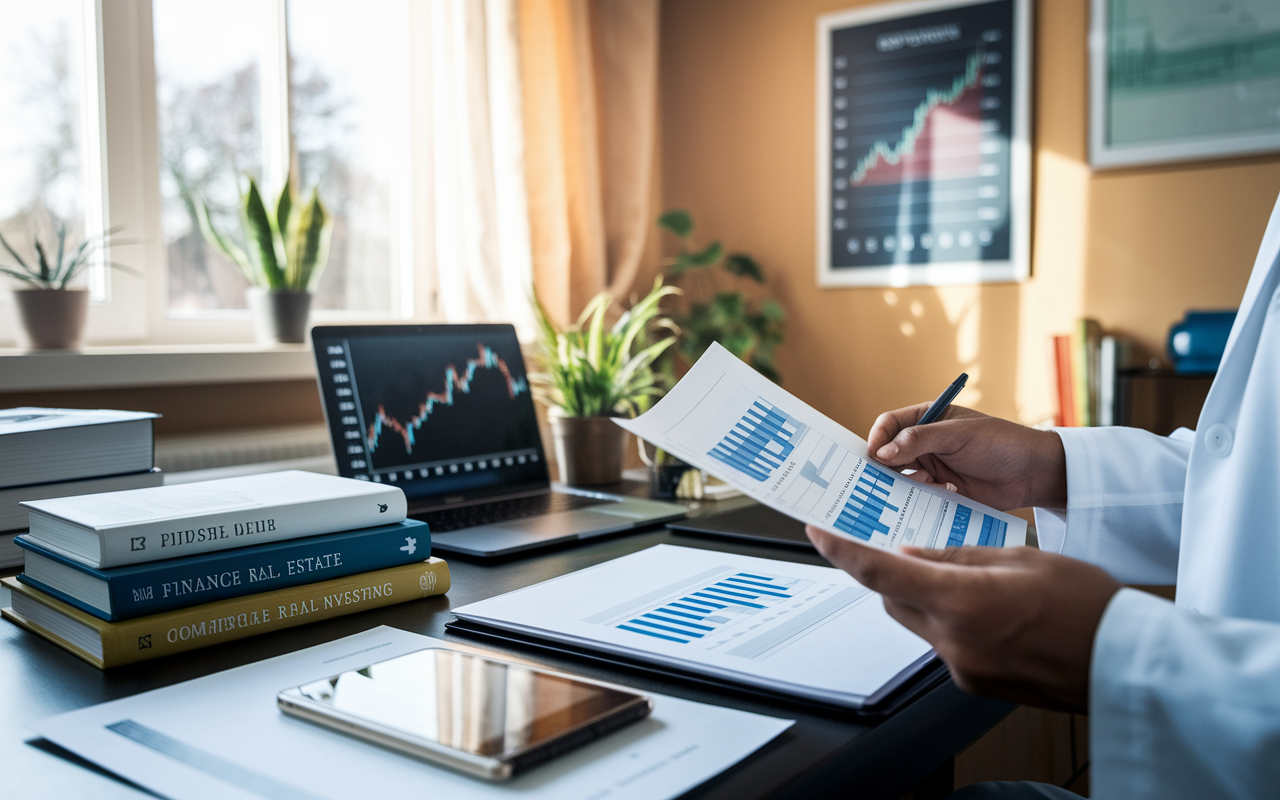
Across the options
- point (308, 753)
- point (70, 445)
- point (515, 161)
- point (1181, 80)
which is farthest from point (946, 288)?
point (308, 753)

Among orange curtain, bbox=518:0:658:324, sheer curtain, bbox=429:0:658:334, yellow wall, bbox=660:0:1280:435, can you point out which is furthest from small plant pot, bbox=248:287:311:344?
yellow wall, bbox=660:0:1280:435

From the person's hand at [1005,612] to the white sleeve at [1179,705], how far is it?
0.6 inches

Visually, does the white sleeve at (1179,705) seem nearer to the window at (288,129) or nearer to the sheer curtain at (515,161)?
the sheer curtain at (515,161)

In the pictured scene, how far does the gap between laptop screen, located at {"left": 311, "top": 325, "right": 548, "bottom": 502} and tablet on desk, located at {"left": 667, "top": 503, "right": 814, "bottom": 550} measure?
31 centimetres

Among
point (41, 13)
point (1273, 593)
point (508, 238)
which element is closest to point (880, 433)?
point (1273, 593)

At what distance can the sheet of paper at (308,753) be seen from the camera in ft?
1.47

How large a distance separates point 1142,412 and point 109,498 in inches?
87.5

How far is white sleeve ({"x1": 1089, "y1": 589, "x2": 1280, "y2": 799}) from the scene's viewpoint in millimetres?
479

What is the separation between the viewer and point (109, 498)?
0.76m

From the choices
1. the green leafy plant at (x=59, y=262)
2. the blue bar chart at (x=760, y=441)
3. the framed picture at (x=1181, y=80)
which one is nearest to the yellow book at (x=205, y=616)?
the blue bar chart at (x=760, y=441)

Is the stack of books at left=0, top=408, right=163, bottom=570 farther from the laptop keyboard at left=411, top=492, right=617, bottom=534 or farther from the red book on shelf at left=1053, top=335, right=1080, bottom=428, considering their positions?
the red book on shelf at left=1053, top=335, right=1080, bottom=428

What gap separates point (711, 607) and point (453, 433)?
0.63 m

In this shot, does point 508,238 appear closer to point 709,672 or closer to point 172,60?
point 172,60

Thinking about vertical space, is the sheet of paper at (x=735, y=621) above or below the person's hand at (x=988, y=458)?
below
